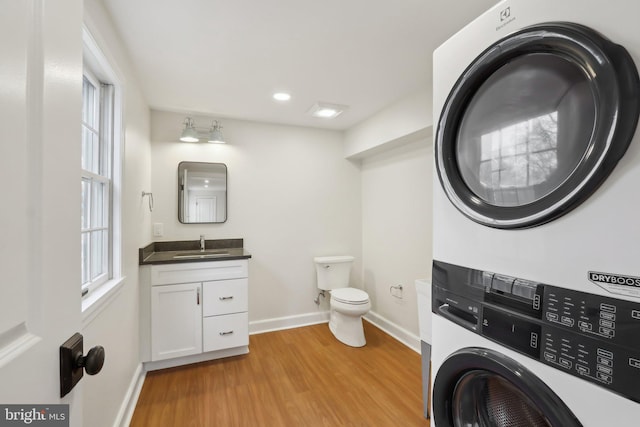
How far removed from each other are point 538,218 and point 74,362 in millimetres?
1051

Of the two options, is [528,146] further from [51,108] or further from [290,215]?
[290,215]

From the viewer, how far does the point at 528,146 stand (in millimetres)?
705

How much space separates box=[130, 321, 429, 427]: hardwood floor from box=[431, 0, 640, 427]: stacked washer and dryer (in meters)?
1.13

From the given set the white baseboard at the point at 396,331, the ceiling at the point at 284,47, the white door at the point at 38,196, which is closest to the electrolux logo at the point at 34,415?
the white door at the point at 38,196

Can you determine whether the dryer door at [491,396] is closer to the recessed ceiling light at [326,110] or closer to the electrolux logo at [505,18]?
the electrolux logo at [505,18]

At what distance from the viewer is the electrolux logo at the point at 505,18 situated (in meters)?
0.72

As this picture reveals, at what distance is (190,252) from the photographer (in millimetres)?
2725

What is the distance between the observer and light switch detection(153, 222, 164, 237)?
268 cm

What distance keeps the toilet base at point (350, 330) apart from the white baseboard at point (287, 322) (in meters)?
0.49

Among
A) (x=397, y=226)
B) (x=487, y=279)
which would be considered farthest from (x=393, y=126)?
(x=487, y=279)

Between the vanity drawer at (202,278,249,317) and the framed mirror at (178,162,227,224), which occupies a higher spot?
the framed mirror at (178,162,227,224)

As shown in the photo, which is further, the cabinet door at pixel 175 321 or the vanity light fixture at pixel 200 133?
the vanity light fixture at pixel 200 133

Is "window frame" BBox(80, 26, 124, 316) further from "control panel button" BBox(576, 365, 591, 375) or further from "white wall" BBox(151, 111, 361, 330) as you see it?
"control panel button" BBox(576, 365, 591, 375)

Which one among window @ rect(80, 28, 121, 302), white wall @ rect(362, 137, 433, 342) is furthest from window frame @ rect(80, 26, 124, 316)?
white wall @ rect(362, 137, 433, 342)
